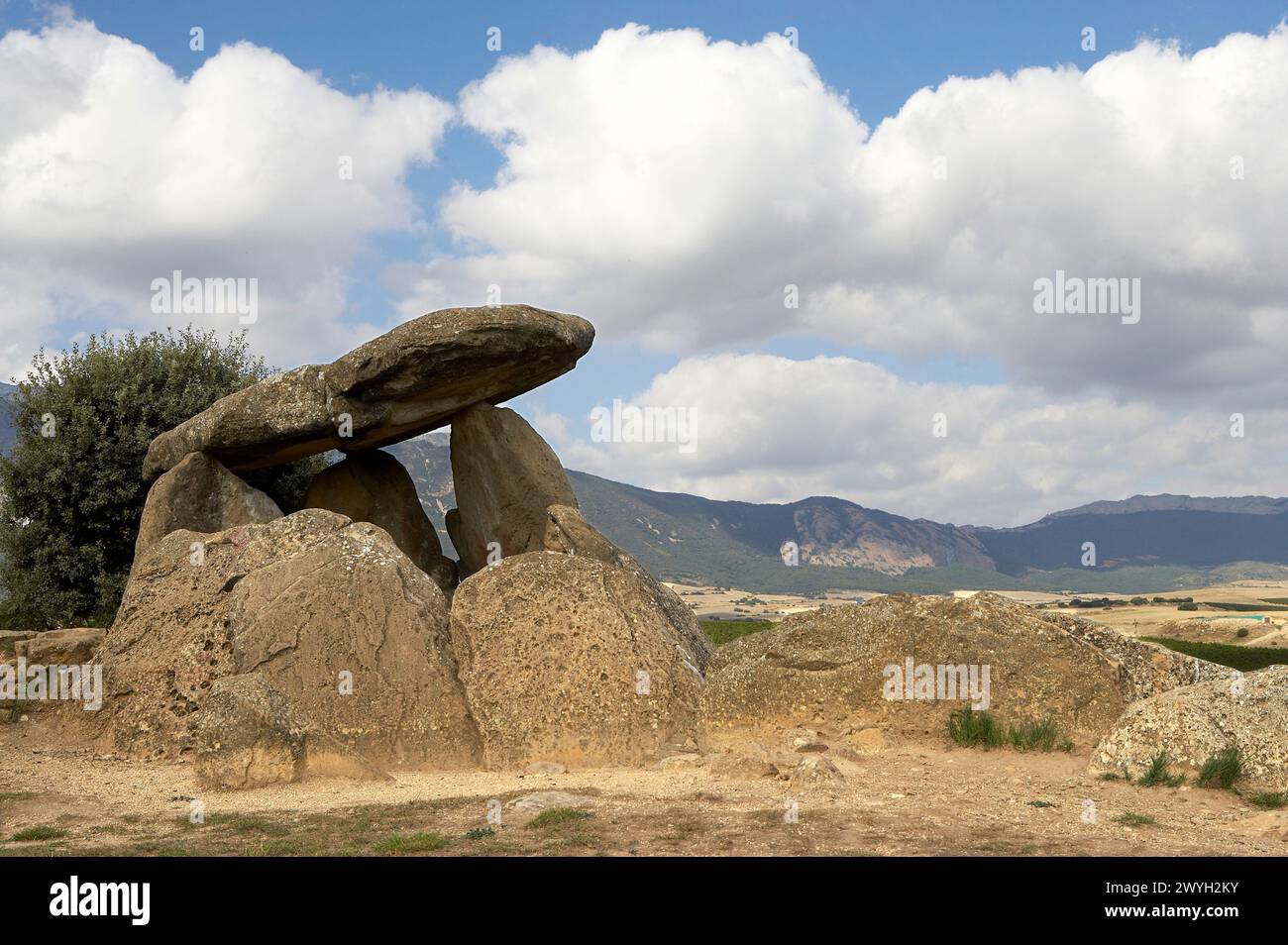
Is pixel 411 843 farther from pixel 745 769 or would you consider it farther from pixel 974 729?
pixel 974 729

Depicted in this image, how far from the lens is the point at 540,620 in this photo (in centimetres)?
1406

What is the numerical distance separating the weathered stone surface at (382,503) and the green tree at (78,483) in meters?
3.58

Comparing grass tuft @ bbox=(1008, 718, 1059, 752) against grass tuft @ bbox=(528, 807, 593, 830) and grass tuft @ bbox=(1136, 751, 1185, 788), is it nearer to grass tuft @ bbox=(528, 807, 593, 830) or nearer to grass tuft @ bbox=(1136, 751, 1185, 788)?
grass tuft @ bbox=(1136, 751, 1185, 788)

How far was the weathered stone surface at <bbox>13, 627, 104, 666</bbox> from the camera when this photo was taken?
55.7 ft

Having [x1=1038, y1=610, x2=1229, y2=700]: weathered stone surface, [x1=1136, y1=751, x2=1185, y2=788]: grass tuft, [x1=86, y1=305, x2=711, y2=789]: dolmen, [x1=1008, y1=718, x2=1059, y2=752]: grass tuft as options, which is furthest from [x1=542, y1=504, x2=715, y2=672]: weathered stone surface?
[x1=1136, y1=751, x2=1185, y2=788]: grass tuft

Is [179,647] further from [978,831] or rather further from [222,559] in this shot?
[978,831]

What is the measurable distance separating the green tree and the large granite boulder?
16420 millimetres

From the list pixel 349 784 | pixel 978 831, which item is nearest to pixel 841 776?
pixel 978 831

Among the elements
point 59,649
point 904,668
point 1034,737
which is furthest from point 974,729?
point 59,649

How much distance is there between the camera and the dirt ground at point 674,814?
8.38 metres

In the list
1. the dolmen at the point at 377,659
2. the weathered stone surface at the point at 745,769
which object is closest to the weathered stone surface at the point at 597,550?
the dolmen at the point at 377,659

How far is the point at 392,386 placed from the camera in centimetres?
2056

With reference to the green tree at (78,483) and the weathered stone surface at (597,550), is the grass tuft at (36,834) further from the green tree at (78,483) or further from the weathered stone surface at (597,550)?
the green tree at (78,483)
